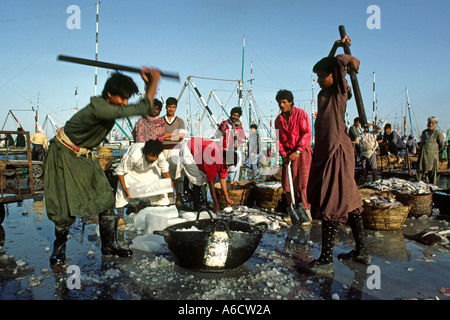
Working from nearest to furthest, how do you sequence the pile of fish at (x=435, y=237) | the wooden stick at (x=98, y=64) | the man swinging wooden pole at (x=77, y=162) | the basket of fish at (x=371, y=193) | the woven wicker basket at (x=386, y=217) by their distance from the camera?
the wooden stick at (x=98, y=64)
the man swinging wooden pole at (x=77, y=162)
the pile of fish at (x=435, y=237)
the woven wicker basket at (x=386, y=217)
the basket of fish at (x=371, y=193)

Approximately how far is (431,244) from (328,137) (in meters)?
2.31

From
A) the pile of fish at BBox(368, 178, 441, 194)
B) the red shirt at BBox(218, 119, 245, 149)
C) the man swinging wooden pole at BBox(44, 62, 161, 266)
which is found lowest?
the pile of fish at BBox(368, 178, 441, 194)

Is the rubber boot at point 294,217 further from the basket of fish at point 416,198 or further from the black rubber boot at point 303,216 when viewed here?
the basket of fish at point 416,198

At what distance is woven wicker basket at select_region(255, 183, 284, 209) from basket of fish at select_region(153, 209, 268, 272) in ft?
10.5

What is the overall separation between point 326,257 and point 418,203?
3.55 meters

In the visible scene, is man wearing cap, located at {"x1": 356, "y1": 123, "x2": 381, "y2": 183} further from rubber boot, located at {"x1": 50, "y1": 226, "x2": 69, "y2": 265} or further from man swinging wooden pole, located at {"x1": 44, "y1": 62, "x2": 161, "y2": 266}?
rubber boot, located at {"x1": 50, "y1": 226, "x2": 69, "y2": 265}

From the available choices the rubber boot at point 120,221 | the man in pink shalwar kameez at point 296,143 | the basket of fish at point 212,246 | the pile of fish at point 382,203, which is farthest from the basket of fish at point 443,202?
the rubber boot at point 120,221

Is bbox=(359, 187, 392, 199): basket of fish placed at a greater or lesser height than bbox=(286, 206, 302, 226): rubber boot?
greater

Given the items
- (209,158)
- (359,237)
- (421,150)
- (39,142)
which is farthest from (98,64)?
(39,142)

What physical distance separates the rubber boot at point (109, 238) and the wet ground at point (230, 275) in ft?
0.31

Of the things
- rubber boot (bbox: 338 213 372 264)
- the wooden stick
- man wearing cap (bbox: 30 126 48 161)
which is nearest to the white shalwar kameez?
the wooden stick

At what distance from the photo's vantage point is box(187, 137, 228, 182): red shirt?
625 cm

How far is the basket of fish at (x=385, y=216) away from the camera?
185 inches

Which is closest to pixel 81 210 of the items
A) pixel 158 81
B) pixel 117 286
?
pixel 117 286
